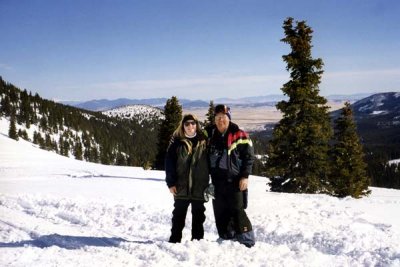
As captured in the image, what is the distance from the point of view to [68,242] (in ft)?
25.7

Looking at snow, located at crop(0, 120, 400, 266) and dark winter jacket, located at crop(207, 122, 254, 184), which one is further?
dark winter jacket, located at crop(207, 122, 254, 184)

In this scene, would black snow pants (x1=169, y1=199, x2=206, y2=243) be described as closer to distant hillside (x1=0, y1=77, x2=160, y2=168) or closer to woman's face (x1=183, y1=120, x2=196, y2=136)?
woman's face (x1=183, y1=120, x2=196, y2=136)

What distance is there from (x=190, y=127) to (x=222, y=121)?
584mm

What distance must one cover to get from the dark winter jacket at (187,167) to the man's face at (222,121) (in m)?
0.37

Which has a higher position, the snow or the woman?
the woman

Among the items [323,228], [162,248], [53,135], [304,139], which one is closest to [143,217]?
[162,248]

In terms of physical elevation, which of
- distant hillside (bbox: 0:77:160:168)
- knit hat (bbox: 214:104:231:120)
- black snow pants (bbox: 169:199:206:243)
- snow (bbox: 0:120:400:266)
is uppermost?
knit hat (bbox: 214:104:231:120)

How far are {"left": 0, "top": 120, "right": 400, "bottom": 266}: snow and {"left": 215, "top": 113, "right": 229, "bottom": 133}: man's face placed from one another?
6.82 ft

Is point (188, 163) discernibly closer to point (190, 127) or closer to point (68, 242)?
point (190, 127)

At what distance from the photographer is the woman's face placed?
691cm

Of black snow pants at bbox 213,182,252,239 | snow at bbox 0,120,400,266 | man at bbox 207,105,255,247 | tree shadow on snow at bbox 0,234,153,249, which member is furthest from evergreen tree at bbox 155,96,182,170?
man at bbox 207,105,255,247

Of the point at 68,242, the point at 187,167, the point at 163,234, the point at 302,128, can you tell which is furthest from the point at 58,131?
the point at 187,167

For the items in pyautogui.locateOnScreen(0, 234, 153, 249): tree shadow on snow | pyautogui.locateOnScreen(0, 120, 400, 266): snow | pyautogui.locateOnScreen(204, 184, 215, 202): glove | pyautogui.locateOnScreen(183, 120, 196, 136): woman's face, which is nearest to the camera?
pyautogui.locateOnScreen(0, 120, 400, 266): snow

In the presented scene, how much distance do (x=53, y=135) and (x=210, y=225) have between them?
439 feet
